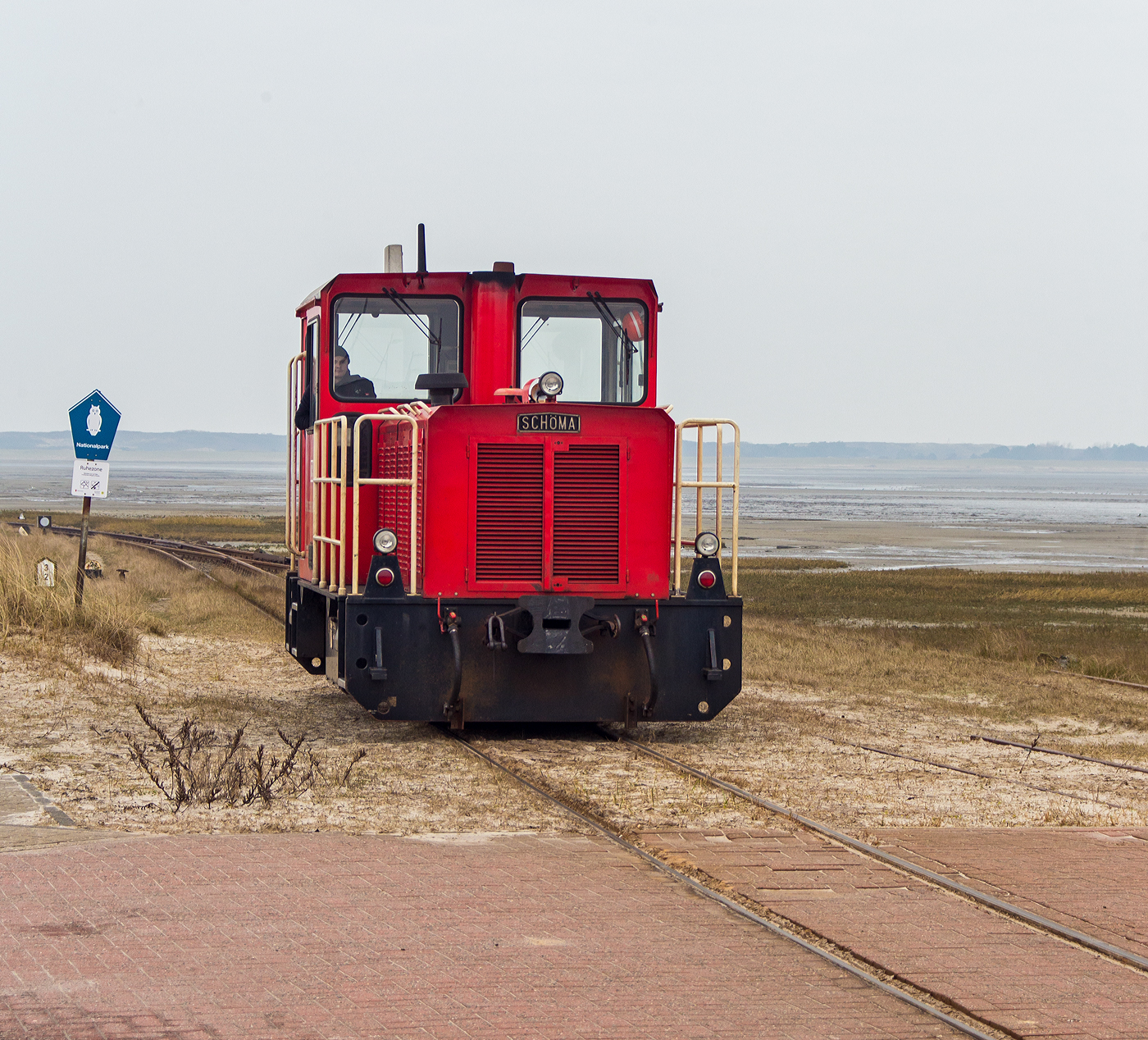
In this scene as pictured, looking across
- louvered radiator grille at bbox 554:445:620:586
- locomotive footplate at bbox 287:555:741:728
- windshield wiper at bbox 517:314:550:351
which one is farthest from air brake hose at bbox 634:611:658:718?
windshield wiper at bbox 517:314:550:351

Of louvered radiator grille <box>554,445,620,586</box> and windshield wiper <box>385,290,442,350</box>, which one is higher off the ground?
windshield wiper <box>385,290,442,350</box>

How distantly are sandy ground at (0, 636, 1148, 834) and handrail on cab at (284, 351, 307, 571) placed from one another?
1.51 m

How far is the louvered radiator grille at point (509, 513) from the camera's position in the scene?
10.9m

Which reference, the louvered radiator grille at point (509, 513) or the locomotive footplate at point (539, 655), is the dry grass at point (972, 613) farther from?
the louvered radiator grille at point (509, 513)

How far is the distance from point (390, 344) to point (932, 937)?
7.05 m

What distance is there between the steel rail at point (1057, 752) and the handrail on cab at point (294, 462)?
6133mm

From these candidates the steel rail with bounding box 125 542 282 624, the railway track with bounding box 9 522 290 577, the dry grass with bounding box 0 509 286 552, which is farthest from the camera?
the dry grass with bounding box 0 509 286 552

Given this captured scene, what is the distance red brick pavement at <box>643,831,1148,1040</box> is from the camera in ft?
17.9

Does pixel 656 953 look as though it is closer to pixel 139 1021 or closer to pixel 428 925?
pixel 428 925

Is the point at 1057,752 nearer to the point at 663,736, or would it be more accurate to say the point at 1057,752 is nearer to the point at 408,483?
the point at 663,736

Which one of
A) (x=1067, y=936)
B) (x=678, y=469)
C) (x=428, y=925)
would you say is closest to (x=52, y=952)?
(x=428, y=925)

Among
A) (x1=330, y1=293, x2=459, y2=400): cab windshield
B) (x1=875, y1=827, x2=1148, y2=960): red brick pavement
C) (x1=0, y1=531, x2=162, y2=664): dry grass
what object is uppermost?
(x1=330, y1=293, x2=459, y2=400): cab windshield

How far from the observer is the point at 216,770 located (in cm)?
941

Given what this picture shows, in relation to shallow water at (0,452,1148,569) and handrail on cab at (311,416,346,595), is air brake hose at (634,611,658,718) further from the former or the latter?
shallow water at (0,452,1148,569)
